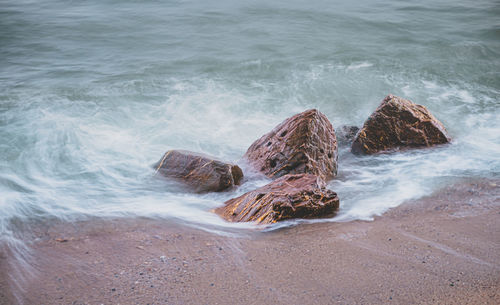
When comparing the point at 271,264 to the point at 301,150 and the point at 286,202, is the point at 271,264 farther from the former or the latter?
the point at 301,150

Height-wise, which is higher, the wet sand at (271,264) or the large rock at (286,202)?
the large rock at (286,202)

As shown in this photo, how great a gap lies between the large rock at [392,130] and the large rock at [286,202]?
1.90 meters

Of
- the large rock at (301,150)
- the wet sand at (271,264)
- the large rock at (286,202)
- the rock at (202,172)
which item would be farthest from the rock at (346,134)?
the wet sand at (271,264)

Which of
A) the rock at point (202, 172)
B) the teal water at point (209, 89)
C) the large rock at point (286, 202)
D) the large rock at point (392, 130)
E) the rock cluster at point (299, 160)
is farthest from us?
the large rock at point (392, 130)

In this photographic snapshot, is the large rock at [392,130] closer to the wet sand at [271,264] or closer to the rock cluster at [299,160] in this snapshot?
the rock cluster at [299,160]

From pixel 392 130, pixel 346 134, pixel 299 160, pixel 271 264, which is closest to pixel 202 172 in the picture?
pixel 299 160

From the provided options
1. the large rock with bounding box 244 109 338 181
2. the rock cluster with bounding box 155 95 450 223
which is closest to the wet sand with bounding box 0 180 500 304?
the rock cluster with bounding box 155 95 450 223

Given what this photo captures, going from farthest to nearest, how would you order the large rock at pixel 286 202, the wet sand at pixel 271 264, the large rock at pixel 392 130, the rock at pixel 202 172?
the large rock at pixel 392 130, the rock at pixel 202 172, the large rock at pixel 286 202, the wet sand at pixel 271 264

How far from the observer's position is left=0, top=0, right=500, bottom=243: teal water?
454 centimetres

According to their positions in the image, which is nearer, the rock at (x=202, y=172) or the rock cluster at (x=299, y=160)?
the rock cluster at (x=299, y=160)

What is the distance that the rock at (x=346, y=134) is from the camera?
18.9 ft

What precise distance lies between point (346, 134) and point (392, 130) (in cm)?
67

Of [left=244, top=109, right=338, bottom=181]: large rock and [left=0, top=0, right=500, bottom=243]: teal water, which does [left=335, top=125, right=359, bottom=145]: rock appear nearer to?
[left=0, top=0, right=500, bottom=243]: teal water

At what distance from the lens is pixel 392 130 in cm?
543
